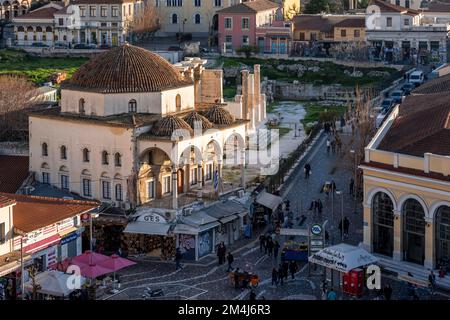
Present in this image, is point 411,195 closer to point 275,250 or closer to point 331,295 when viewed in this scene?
point 331,295

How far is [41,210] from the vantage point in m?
34.3

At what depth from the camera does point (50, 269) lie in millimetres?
32406

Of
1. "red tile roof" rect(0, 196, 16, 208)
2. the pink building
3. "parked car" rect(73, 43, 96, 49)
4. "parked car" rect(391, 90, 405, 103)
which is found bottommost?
"red tile roof" rect(0, 196, 16, 208)

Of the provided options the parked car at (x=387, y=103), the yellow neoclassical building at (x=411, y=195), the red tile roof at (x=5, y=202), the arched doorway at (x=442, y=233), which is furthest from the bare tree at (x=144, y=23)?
the arched doorway at (x=442, y=233)

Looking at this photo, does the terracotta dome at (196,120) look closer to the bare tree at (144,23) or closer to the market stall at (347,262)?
the market stall at (347,262)

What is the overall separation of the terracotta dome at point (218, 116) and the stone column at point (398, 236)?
1114cm

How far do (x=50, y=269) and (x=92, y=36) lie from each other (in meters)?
58.1

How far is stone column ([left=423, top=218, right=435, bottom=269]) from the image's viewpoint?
30594 millimetres

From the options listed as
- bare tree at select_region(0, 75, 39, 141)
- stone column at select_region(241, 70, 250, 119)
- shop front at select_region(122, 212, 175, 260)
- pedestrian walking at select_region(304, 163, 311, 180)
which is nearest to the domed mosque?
shop front at select_region(122, 212, 175, 260)

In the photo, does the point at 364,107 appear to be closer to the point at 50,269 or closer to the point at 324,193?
the point at 324,193

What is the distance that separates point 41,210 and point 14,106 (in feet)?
60.3

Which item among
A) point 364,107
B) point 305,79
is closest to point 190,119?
point 364,107

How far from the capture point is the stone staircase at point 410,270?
1188 inches

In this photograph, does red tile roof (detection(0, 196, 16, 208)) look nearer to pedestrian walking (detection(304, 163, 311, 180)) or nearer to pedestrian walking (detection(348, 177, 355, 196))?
pedestrian walking (detection(348, 177, 355, 196))
